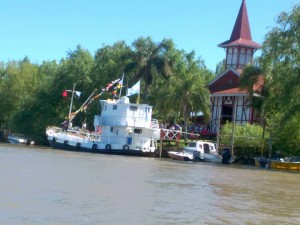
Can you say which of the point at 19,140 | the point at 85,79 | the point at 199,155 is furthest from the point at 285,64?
the point at 19,140

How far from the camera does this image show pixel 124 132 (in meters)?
55.6

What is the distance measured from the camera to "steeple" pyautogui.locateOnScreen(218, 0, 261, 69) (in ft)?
225

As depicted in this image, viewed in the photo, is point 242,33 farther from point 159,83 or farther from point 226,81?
point 159,83

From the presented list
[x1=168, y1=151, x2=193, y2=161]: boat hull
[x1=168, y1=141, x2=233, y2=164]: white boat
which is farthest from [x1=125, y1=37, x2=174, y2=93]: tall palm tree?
[x1=168, y1=151, x2=193, y2=161]: boat hull

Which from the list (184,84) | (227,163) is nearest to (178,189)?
(227,163)

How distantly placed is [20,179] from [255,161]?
3062 cm

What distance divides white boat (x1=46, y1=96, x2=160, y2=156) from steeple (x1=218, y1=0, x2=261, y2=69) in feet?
58.0

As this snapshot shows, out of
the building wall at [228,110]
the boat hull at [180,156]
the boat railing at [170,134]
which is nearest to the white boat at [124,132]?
the boat railing at [170,134]

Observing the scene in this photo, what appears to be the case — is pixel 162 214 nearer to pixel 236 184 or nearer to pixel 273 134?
pixel 236 184

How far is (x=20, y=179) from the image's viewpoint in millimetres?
20859

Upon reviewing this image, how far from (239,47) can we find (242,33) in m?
3.11

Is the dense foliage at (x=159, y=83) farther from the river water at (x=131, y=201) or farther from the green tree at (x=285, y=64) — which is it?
the river water at (x=131, y=201)

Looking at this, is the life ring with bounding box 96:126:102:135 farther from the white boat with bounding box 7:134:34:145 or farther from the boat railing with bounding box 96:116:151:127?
the white boat with bounding box 7:134:34:145

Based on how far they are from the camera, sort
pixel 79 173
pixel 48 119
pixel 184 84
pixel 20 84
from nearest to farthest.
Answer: pixel 79 173
pixel 184 84
pixel 48 119
pixel 20 84
